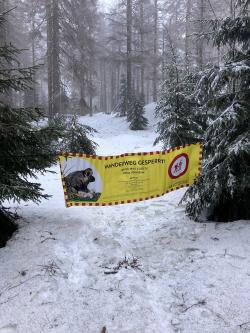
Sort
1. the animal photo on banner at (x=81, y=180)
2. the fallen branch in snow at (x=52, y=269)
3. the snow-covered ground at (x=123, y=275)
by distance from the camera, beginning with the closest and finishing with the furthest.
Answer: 1. the snow-covered ground at (x=123, y=275)
2. the fallen branch in snow at (x=52, y=269)
3. the animal photo on banner at (x=81, y=180)

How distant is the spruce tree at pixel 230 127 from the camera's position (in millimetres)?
6324

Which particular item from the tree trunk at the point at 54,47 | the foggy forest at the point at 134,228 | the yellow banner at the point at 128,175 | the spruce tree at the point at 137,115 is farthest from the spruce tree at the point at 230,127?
the spruce tree at the point at 137,115

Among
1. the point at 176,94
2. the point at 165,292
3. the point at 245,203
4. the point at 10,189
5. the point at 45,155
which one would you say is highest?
the point at 176,94

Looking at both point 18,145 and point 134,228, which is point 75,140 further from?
point 18,145

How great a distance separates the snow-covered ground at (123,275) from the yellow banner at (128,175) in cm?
66

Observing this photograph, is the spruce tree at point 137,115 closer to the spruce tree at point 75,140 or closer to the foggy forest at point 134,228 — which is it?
the spruce tree at point 75,140

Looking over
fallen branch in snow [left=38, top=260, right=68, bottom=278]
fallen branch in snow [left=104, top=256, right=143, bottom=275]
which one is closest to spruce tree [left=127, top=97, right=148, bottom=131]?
fallen branch in snow [left=104, top=256, right=143, bottom=275]

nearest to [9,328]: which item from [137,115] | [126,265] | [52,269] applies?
[52,269]

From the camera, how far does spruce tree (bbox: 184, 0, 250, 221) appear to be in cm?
632

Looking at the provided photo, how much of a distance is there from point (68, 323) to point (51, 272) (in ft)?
3.87

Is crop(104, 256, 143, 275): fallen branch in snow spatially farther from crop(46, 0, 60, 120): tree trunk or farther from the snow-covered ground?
crop(46, 0, 60, 120): tree trunk

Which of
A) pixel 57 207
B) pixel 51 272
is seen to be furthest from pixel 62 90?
pixel 51 272

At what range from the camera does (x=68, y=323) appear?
171 inches

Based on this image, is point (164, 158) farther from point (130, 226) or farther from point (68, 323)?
point (68, 323)
